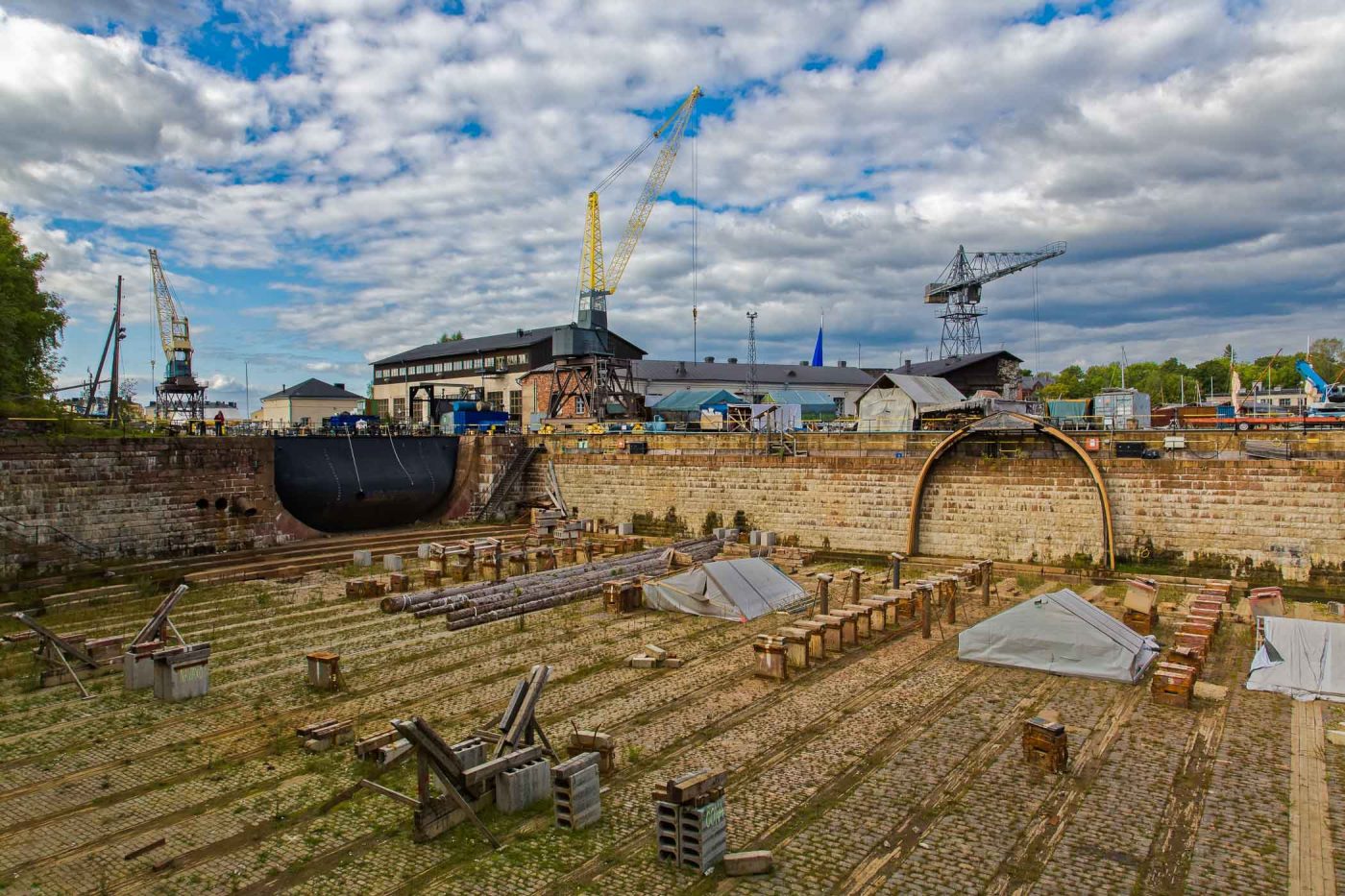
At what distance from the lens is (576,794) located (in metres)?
8.30

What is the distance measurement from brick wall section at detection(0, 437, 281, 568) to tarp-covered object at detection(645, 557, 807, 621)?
1573 centimetres

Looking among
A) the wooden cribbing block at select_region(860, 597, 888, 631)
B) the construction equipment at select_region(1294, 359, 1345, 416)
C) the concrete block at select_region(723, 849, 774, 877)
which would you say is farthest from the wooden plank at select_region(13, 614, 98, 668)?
the construction equipment at select_region(1294, 359, 1345, 416)

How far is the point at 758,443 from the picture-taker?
3114 cm

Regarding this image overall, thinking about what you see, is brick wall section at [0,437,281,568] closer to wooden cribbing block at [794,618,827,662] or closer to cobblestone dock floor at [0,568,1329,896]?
cobblestone dock floor at [0,568,1329,896]

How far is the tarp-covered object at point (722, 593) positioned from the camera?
18031mm

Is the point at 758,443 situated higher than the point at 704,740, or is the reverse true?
the point at 758,443

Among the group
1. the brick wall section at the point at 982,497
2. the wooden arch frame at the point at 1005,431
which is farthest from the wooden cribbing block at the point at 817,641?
the brick wall section at the point at 982,497

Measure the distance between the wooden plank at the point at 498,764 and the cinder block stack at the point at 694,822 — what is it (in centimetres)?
188

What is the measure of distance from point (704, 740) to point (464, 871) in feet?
13.4

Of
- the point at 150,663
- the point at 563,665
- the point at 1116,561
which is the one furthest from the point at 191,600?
the point at 1116,561

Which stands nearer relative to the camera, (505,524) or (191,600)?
(191,600)

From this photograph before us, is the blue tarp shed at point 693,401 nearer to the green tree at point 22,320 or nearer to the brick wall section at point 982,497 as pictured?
the brick wall section at point 982,497

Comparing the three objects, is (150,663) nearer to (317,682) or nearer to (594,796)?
(317,682)

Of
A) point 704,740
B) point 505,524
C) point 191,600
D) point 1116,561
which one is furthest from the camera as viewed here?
point 505,524
